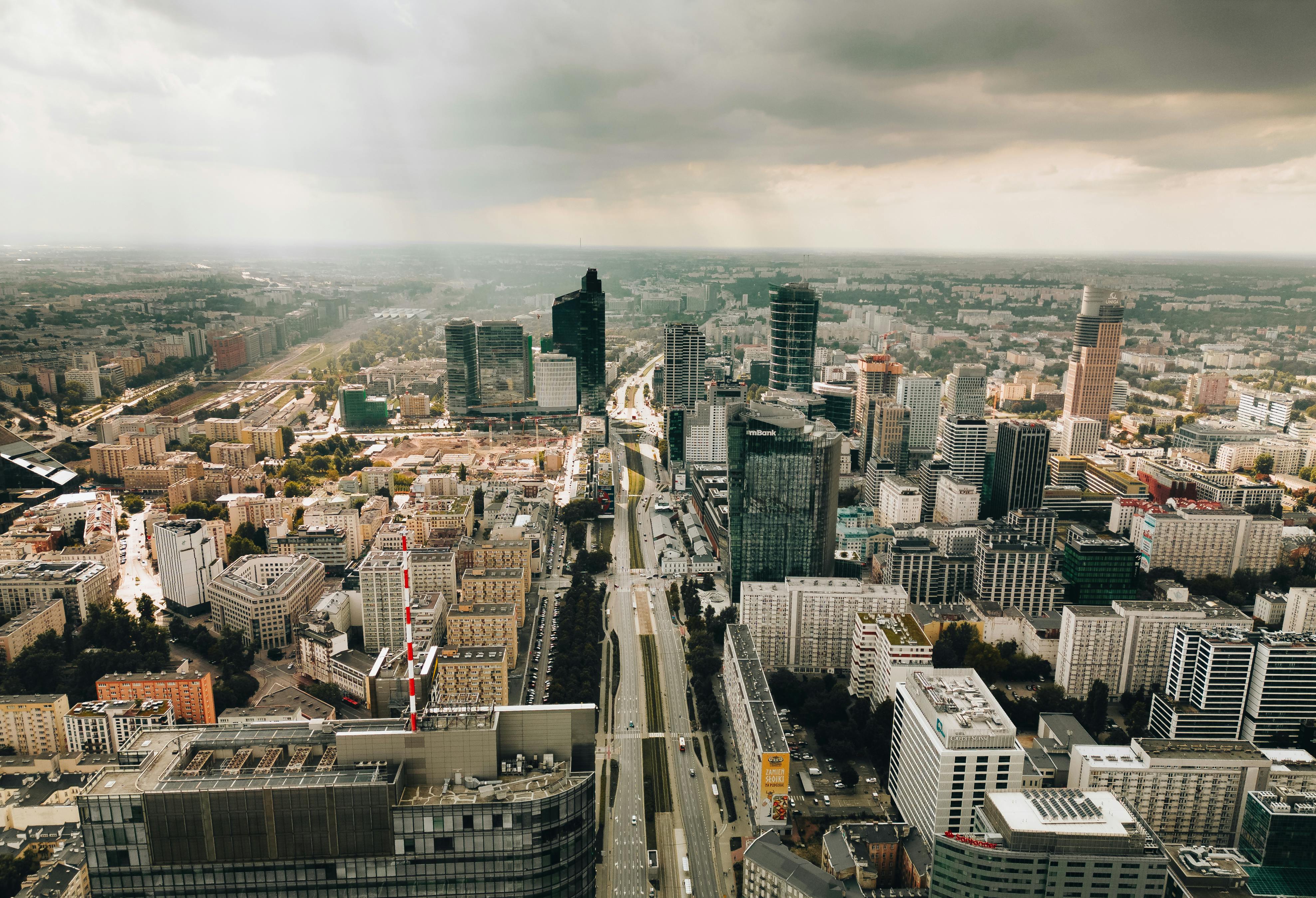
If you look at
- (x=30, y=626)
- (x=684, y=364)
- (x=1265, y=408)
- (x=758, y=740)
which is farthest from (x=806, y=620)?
(x=1265, y=408)

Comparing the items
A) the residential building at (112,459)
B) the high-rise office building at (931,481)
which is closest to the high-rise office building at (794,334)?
the high-rise office building at (931,481)

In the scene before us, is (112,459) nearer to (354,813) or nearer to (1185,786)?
(354,813)

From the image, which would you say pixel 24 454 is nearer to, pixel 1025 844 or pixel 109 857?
pixel 109 857

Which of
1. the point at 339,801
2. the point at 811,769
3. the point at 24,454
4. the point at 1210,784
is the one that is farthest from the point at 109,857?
the point at 24,454

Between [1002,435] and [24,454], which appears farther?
[1002,435]

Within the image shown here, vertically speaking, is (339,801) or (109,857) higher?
(339,801)

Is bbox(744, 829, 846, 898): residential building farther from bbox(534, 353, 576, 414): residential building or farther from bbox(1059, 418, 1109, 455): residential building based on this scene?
bbox(534, 353, 576, 414): residential building
